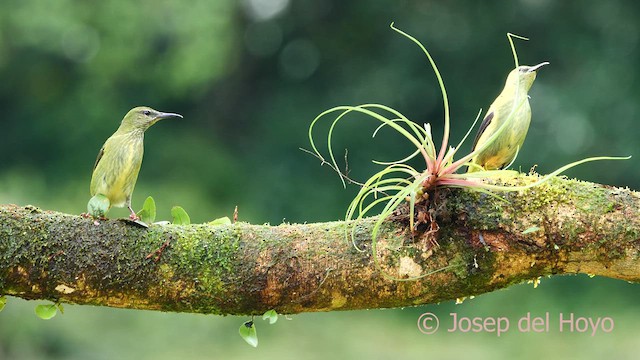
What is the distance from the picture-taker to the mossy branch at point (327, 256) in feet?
9.62

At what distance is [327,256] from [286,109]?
1033 centimetres

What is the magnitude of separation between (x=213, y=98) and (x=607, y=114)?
5940 mm

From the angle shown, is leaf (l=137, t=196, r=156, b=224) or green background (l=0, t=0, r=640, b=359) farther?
green background (l=0, t=0, r=640, b=359)

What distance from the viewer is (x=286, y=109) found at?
13258mm

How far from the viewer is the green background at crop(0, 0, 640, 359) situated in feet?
33.0

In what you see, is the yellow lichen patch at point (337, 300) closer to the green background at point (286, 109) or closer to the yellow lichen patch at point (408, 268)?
the yellow lichen patch at point (408, 268)

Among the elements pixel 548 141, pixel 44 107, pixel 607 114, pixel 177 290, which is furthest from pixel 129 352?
pixel 177 290

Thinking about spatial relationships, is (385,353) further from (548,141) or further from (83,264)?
(83,264)

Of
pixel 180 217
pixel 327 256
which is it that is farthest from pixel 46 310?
pixel 327 256

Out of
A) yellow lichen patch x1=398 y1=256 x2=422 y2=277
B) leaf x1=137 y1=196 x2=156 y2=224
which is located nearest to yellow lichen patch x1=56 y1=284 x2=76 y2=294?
leaf x1=137 y1=196 x2=156 y2=224

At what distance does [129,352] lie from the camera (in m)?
9.73

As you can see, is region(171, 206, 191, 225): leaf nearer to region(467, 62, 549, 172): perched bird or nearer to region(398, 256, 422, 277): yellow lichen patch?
region(398, 256, 422, 277): yellow lichen patch

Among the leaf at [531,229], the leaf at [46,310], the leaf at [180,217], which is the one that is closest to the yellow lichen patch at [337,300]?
the leaf at [531,229]

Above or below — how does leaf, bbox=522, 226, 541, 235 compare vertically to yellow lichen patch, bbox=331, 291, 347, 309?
above
